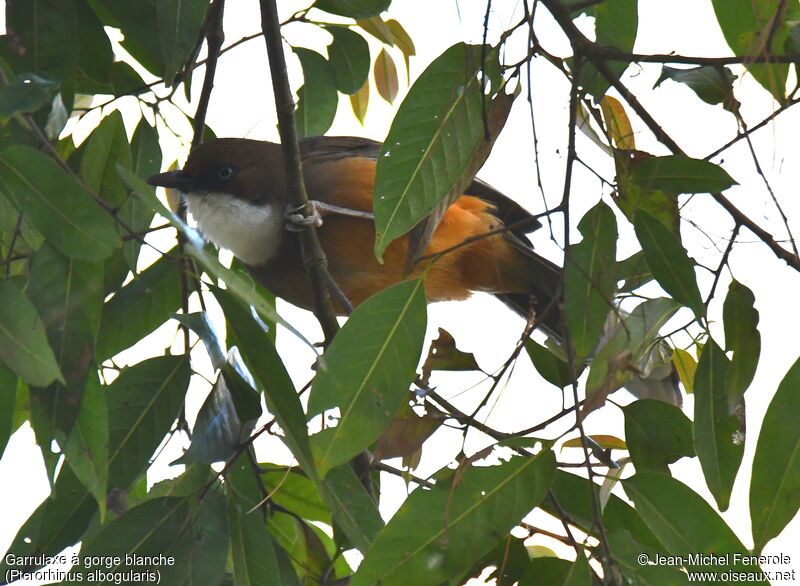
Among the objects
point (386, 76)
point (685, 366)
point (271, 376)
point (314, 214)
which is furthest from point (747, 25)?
point (386, 76)

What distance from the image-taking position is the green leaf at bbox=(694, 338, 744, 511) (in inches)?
78.7

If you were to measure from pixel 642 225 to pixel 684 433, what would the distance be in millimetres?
473

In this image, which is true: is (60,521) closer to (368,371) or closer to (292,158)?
(368,371)

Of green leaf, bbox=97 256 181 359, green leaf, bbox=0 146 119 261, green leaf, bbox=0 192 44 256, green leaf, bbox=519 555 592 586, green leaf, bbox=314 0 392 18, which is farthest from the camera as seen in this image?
green leaf, bbox=314 0 392 18

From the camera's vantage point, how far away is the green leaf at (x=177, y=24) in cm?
215

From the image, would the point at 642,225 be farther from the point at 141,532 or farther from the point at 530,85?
the point at 141,532

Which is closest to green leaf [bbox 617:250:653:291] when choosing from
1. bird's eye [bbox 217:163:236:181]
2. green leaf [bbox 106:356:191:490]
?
green leaf [bbox 106:356:191:490]

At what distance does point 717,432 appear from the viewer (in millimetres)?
2021

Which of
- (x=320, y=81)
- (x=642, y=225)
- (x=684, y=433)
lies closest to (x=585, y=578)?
(x=684, y=433)

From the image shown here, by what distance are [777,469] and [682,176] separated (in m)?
0.58

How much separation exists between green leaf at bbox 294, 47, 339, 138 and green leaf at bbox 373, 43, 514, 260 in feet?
3.60

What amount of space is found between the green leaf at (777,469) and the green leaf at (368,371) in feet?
2.23
